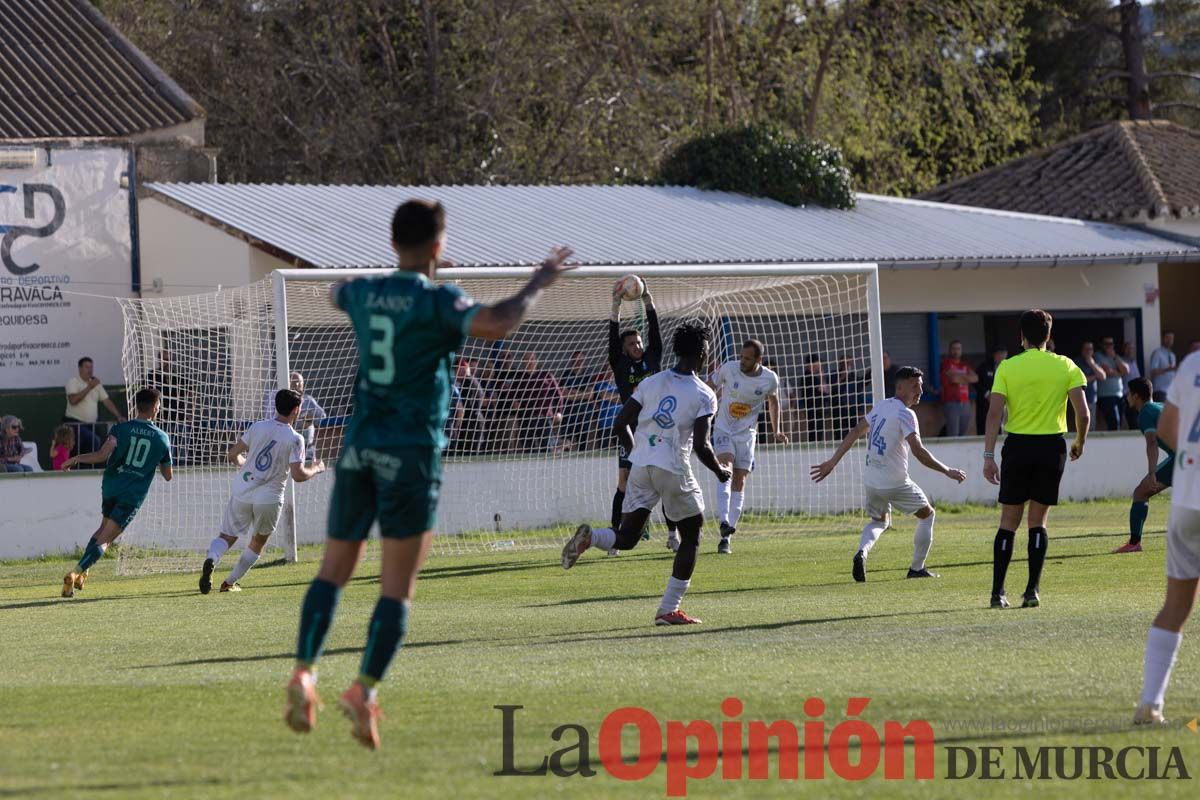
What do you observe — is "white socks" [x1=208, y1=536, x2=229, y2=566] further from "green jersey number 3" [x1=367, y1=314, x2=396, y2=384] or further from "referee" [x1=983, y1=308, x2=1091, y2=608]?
"green jersey number 3" [x1=367, y1=314, x2=396, y2=384]

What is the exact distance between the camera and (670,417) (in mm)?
11398

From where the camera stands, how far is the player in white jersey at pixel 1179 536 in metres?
6.89

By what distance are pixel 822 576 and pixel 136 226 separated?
46.0ft

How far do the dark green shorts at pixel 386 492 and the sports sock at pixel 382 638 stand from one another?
275 millimetres

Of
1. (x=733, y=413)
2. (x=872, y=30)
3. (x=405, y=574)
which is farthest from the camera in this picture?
(x=872, y=30)

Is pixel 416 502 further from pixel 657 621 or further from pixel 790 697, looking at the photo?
pixel 657 621

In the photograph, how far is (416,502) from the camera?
21.6 feet

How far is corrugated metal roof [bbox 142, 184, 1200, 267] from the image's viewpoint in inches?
945

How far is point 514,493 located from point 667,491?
9431 mm

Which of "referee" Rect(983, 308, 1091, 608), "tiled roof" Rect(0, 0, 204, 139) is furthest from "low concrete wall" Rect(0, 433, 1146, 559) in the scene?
"referee" Rect(983, 308, 1091, 608)

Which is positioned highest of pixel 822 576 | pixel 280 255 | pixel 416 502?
pixel 280 255

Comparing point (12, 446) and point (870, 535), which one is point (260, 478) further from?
point (12, 446)

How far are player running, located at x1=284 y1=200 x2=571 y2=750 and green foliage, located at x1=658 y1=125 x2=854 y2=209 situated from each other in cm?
2415

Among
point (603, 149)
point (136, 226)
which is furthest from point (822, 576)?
point (603, 149)
